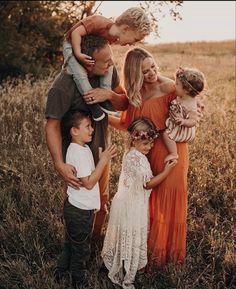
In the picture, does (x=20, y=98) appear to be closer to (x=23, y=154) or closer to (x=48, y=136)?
(x=23, y=154)

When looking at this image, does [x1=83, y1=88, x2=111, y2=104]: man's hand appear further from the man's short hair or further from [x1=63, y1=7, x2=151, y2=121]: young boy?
the man's short hair

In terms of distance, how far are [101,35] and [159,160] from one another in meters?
1.22

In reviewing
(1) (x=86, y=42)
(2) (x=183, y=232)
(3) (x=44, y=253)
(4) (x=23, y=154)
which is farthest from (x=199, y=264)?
(4) (x=23, y=154)

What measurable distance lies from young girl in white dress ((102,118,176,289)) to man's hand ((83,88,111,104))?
364 millimetres

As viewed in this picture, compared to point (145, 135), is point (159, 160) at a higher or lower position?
lower

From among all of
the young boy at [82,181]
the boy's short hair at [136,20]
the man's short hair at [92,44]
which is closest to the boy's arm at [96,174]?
the young boy at [82,181]

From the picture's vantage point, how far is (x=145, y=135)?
14.9 feet

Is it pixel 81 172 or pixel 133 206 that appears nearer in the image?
pixel 81 172

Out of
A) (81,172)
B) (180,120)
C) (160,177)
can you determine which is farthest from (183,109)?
(81,172)

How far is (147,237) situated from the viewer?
487cm

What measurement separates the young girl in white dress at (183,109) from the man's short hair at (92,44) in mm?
697

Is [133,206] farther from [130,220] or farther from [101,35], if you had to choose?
[101,35]

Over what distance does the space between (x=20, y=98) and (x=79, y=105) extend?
5.51 meters

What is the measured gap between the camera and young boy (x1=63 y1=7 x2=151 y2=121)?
4.34 meters
